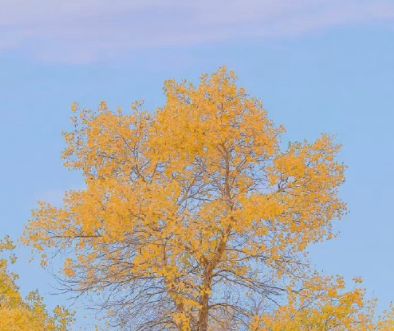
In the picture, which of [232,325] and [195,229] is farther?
[232,325]

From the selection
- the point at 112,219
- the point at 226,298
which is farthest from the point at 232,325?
the point at 112,219

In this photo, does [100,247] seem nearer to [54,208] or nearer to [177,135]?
[54,208]

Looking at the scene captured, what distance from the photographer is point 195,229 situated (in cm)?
2805

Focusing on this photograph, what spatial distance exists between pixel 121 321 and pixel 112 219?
3.78 m

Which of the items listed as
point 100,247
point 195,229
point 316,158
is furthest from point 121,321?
point 316,158

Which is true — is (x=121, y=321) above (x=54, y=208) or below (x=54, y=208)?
below

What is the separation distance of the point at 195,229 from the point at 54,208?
4.77 m

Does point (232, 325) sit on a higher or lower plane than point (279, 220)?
lower

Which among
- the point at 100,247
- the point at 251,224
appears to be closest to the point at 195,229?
the point at 251,224

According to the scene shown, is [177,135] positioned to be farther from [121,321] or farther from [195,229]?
[121,321]

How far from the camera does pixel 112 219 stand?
92.2 ft

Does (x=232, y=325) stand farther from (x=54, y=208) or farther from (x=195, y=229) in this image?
(x=54, y=208)

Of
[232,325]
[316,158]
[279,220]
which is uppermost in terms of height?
[316,158]

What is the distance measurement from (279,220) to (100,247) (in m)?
5.26
